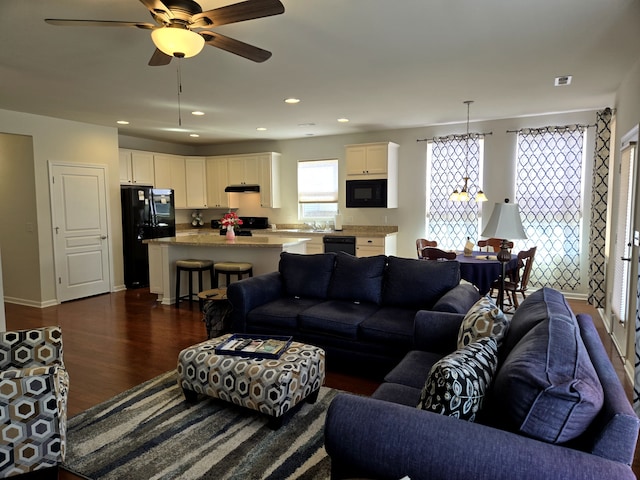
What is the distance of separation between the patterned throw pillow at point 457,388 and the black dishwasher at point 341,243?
17.2 ft

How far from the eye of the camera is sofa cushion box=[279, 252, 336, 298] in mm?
3918

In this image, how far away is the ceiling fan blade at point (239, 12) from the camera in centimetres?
206

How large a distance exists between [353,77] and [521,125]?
3.33 m

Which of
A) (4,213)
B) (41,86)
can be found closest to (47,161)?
(4,213)

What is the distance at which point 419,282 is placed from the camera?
11.5 feet

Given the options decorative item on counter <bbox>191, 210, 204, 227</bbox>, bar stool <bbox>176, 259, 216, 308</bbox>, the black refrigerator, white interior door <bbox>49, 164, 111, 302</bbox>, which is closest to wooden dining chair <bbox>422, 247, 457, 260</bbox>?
bar stool <bbox>176, 259, 216, 308</bbox>

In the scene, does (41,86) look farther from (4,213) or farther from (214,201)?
(214,201)

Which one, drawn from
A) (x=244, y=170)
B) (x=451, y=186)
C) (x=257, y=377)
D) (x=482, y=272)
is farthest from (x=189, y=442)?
(x=244, y=170)

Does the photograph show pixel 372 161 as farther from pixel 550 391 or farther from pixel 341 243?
pixel 550 391

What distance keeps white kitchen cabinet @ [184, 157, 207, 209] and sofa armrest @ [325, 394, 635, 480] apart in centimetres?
736

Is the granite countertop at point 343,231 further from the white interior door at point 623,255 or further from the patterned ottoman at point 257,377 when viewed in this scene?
the patterned ottoman at point 257,377

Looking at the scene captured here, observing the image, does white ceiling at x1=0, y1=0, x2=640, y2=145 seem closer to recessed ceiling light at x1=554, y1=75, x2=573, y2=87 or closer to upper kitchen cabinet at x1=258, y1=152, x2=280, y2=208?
recessed ceiling light at x1=554, y1=75, x2=573, y2=87

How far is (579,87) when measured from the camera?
4.43 m

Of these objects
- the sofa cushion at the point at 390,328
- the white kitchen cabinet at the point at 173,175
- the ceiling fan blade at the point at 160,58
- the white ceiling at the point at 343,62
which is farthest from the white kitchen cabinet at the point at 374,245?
the ceiling fan blade at the point at 160,58
